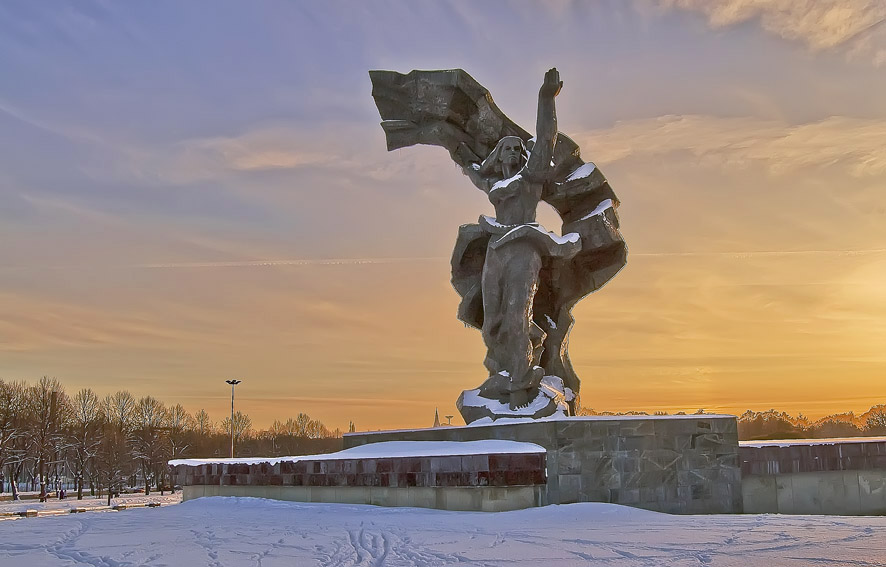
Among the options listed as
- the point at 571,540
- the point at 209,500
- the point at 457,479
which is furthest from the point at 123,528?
the point at 571,540

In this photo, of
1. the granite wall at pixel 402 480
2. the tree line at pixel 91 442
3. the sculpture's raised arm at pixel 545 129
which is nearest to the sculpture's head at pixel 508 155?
the sculpture's raised arm at pixel 545 129

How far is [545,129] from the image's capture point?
10836 millimetres

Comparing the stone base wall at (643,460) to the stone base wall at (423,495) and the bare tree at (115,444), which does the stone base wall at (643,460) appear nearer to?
the stone base wall at (423,495)

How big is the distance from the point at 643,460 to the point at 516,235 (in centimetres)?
363

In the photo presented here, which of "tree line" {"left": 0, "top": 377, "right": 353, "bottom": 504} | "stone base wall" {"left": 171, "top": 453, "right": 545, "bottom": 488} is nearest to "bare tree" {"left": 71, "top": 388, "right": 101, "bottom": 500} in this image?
"tree line" {"left": 0, "top": 377, "right": 353, "bottom": 504}

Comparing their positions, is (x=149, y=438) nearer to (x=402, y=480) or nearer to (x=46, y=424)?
(x=46, y=424)

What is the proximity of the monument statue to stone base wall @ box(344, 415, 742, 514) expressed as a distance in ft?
4.82

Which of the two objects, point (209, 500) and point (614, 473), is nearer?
point (614, 473)

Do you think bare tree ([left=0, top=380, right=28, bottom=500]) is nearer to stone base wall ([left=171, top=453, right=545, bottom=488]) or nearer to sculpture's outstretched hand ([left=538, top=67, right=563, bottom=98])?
stone base wall ([left=171, top=453, right=545, bottom=488])

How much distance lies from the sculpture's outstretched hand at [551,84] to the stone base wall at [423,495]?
537 cm

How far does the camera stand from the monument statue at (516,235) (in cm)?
1066

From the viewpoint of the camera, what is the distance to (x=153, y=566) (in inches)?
219

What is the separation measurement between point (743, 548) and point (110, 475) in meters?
41.0

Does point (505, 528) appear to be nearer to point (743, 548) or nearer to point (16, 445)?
point (743, 548)
